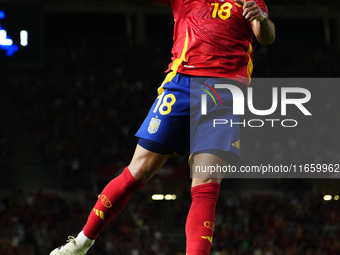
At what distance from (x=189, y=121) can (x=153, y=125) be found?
0.19 metres

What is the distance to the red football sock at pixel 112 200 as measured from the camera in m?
2.46

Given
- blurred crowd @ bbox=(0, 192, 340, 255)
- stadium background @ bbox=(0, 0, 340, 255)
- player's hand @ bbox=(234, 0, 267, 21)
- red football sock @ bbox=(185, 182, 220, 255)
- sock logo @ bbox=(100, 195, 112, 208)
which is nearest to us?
red football sock @ bbox=(185, 182, 220, 255)

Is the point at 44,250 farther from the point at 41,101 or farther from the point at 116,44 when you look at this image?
the point at 116,44

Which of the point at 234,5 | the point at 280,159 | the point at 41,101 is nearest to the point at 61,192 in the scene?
the point at 41,101

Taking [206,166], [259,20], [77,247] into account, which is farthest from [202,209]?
[259,20]

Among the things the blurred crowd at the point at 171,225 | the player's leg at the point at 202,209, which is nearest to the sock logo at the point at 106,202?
the player's leg at the point at 202,209

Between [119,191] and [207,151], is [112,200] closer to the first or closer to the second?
[119,191]

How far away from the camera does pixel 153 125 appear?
2379 mm

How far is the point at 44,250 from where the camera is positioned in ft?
31.1

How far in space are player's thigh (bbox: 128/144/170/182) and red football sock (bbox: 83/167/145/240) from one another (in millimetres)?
39

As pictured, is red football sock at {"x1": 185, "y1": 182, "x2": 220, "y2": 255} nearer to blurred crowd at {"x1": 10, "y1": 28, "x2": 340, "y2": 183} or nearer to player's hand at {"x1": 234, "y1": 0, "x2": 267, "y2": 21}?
player's hand at {"x1": 234, "y1": 0, "x2": 267, "y2": 21}

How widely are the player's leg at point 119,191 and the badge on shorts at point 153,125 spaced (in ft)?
0.37

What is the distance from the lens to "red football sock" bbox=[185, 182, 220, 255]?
2082 millimetres

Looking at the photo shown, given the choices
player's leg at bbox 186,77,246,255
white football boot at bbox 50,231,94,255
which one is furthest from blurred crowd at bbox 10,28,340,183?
player's leg at bbox 186,77,246,255
